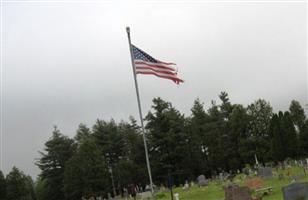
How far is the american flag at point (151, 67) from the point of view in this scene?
17.6 metres

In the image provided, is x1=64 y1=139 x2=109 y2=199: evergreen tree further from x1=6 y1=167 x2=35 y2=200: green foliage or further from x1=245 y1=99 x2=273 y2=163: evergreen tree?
x1=245 y1=99 x2=273 y2=163: evergreen tree

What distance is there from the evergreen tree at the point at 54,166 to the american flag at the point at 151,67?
53446 mm

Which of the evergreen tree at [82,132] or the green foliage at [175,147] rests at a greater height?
the evergreen tree at [82,132]

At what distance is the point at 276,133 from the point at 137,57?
4406 cm

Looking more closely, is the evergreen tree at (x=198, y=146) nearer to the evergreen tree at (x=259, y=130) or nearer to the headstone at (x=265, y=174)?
the evergreen tree at (x=259, y=130)

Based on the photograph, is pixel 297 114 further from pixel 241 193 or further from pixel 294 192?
pixel 294 192

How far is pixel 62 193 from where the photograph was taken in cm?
6794

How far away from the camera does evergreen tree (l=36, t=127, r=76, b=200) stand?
224 ft

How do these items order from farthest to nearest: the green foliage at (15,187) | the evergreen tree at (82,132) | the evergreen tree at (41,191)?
the evergreen tree at (82,132), the evergreen tree at (41,191), the green foliage at (15,187)

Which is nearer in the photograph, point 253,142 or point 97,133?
point 253,142

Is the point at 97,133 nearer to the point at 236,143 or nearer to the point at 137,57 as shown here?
the point at 236,143

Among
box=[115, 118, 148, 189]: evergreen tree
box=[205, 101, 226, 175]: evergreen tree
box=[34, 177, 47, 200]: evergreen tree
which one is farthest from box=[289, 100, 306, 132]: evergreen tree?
box=[34, 177, 47, 200]: evergreen tree

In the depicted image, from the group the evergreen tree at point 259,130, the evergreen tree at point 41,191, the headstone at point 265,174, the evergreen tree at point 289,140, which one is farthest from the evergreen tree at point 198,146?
the headstone at point 265,174

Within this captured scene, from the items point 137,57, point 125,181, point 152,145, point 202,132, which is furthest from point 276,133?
point 137,57
